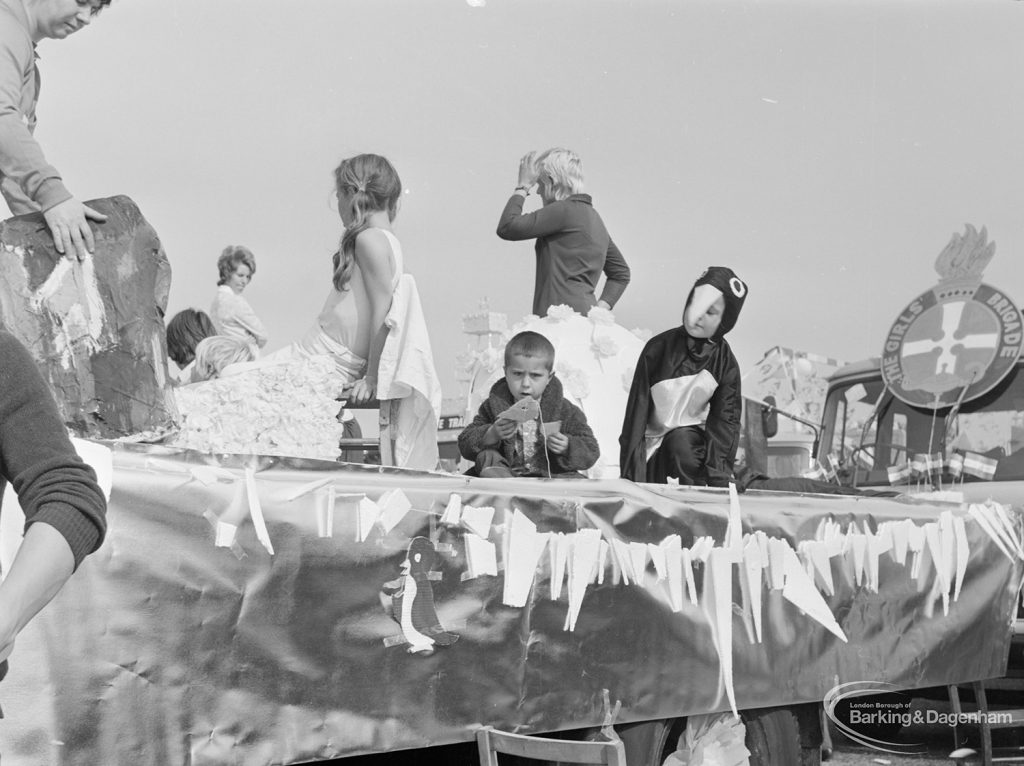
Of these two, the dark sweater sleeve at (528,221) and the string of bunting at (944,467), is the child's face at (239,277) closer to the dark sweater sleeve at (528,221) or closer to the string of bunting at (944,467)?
the dark sweater sleeve at (528,221)

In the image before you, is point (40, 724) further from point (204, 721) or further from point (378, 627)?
point (378, 627)

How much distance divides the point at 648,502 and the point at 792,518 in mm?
570

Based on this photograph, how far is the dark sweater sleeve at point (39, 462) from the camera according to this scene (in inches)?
54.2

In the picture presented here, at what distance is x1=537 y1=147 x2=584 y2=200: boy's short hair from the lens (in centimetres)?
461

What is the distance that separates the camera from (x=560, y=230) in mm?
4754

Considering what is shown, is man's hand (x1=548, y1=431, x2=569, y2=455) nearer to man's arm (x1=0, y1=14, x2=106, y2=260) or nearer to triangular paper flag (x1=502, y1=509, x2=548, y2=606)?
triangular paper flag (x1=502, y1=509, x2=548, y2=606)

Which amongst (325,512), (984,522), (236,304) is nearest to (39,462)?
(325,512)

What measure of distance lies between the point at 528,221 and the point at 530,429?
141cm

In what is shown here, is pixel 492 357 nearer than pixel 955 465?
Yes

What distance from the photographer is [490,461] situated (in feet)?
11.2

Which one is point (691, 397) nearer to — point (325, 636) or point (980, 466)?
point (980, 466)

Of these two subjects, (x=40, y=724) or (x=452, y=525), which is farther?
(x=452, y=525)

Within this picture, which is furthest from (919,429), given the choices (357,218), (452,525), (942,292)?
(452,525)

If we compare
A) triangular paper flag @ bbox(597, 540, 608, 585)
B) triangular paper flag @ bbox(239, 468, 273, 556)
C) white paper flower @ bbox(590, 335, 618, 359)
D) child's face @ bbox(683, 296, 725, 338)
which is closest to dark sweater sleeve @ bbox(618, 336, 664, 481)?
child's face @ bbox(683, 296, 725, 338)
